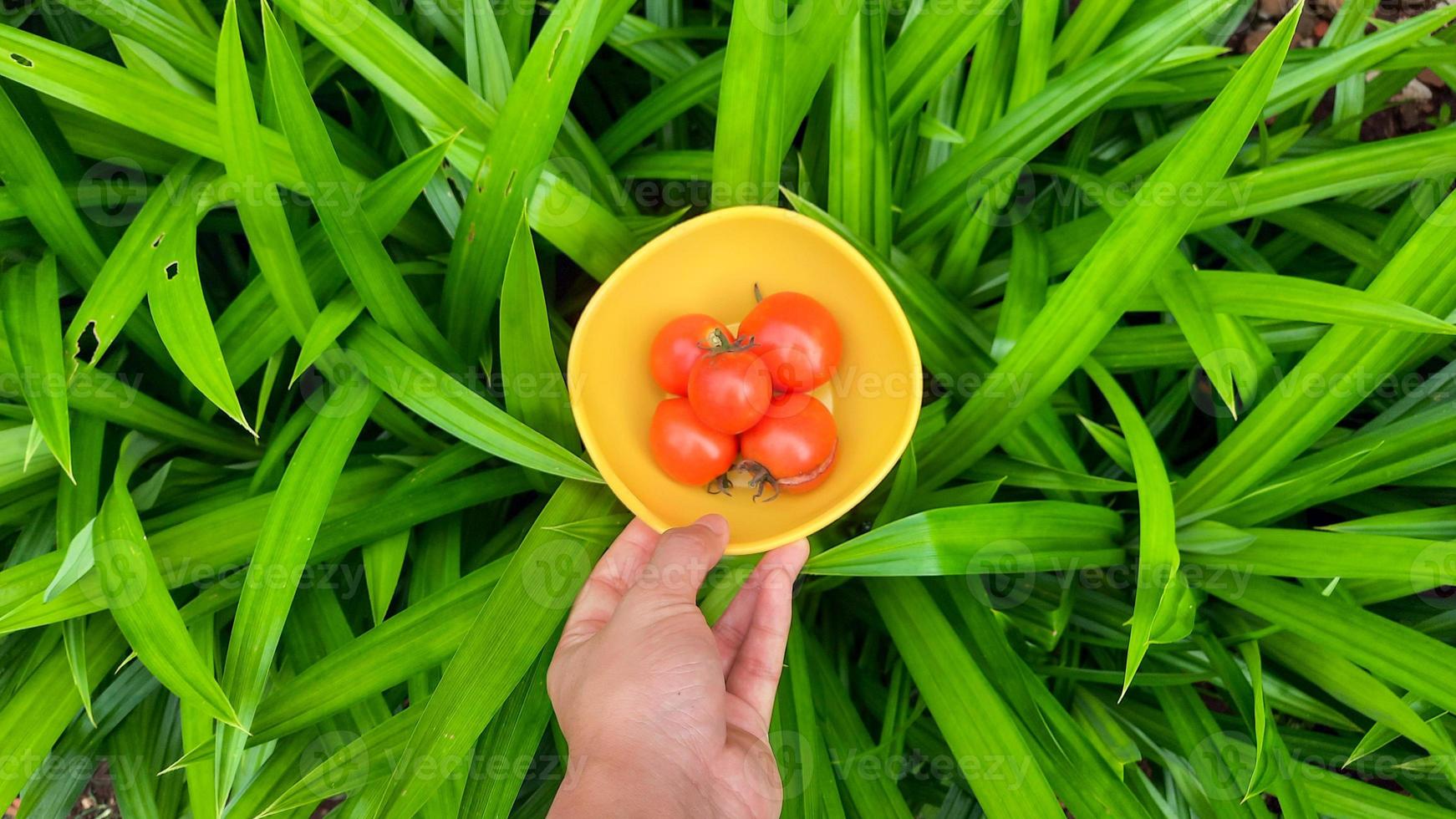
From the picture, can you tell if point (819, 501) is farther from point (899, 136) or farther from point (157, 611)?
point (157, 611)

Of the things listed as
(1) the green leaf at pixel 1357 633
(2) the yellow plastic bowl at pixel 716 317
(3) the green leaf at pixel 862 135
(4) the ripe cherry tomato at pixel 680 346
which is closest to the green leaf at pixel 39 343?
(2) the yellow plastic bowl at pixel 716 317

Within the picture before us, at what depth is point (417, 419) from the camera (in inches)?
39.2

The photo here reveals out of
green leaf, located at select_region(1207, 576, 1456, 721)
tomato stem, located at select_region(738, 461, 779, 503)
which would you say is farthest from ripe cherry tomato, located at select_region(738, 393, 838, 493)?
green leaf, located at select_region(1207, 576, 1456, 721)

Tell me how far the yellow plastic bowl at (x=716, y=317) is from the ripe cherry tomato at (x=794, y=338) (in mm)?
46

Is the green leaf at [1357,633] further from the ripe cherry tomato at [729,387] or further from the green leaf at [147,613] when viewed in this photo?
the green leaf at [147,613]

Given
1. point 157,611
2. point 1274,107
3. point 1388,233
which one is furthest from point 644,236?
point 1388,233

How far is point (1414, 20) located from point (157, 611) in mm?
1489

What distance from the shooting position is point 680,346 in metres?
0.92

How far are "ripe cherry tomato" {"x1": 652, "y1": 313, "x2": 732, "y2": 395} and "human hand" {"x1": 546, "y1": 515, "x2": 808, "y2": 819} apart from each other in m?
0.22

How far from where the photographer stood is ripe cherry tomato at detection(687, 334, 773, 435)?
85 centimetres

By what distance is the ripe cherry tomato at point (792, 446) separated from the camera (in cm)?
88

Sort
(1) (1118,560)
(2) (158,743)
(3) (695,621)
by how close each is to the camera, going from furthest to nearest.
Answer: (2) (158,743) → (1) (1118,560) → (3) (695,621)

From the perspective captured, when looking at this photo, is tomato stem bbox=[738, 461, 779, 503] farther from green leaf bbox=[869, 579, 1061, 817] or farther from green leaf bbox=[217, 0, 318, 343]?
green leaf bbox=[217, 0, 318, 343]

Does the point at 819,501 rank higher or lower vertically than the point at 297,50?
lower
